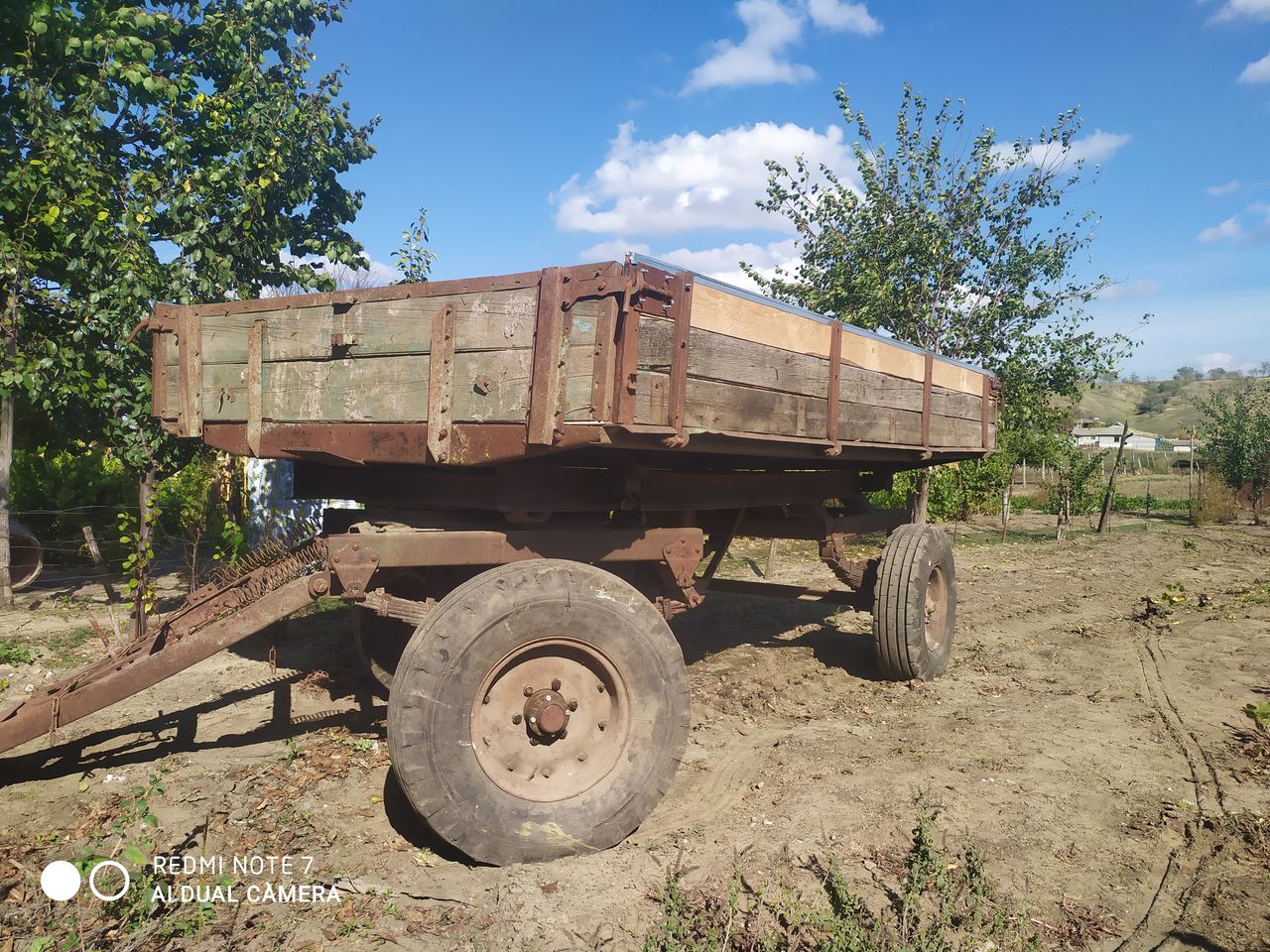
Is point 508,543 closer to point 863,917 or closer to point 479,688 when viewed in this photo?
point 479,688

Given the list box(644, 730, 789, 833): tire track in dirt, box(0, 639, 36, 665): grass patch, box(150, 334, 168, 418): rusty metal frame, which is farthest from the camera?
box(0, 639, 36, 665): grass patch

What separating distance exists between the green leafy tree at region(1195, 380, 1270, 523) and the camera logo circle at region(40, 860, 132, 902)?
88.1ft

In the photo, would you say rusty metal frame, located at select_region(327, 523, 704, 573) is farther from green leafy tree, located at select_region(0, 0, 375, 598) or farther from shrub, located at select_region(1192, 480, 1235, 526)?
shrub, located at select_region(1192, 480, 1235, 526)

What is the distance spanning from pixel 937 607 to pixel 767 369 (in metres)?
3.32

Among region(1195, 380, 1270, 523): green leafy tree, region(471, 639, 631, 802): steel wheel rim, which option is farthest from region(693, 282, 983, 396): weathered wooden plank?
region(1195, 380, 1270, 523): green leafy tree

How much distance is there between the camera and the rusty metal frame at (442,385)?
3.08 meters

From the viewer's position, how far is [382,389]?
3271 mm

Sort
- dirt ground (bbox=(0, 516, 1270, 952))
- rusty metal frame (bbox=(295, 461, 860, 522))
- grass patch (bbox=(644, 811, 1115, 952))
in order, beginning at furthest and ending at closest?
rusty metal frame (bbox=(295, 461, 860, 522)), dirt ground (bbox=(0, 516, 1270, 952)), grass patch (bbox=(644, 811, 1115, 952))

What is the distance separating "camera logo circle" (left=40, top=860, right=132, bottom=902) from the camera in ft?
7.95

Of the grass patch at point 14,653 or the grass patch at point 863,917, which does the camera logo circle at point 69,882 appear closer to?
the grass patch at point 863,917

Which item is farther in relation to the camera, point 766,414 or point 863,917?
point 766,414

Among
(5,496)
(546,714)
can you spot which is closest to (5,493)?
(5,496)

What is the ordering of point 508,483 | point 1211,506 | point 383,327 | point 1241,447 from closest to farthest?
1. point 383,327
2. point 508,483
3. point 1211,506
4. point 1241,447

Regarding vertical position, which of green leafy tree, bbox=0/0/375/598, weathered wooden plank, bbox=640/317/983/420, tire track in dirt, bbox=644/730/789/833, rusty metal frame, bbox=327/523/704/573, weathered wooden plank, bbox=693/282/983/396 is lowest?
tire track in dirt, bbox=644/730/789/833
